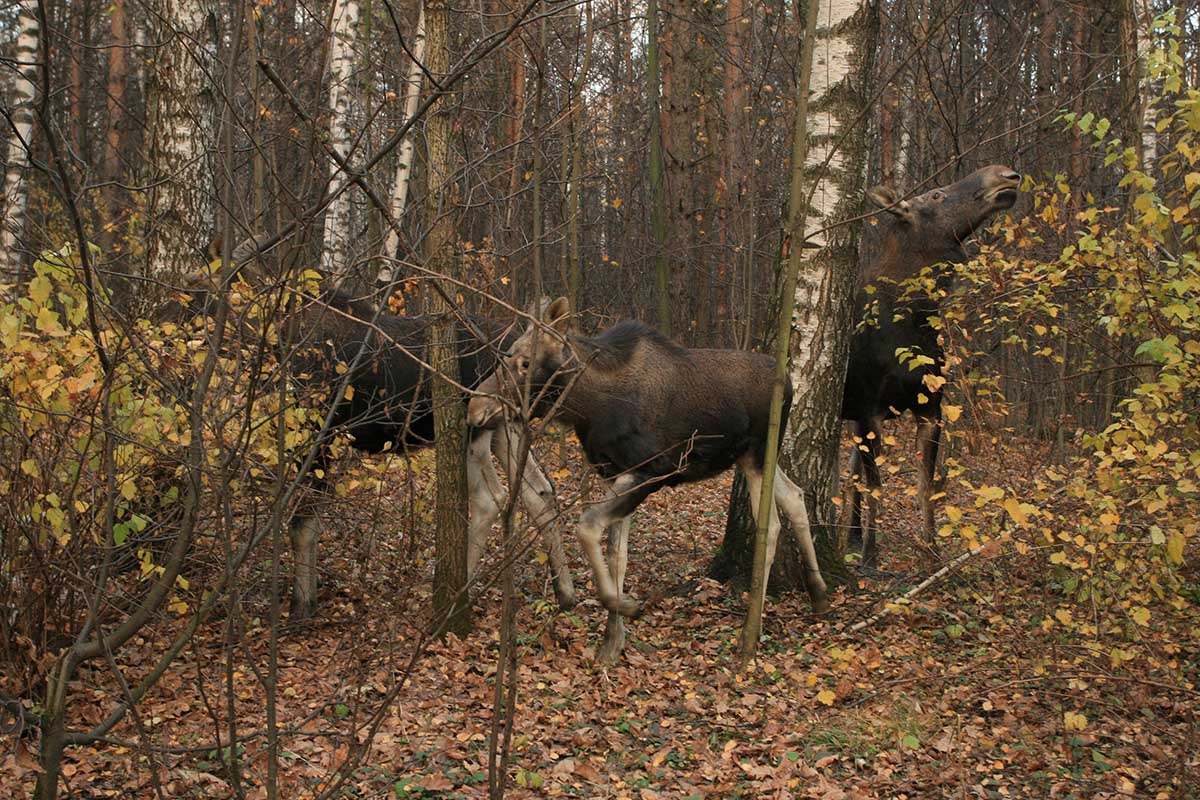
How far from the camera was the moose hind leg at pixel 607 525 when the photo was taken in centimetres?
717

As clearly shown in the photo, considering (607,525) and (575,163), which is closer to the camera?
(607,525)

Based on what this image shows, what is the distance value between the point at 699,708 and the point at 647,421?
2009mm

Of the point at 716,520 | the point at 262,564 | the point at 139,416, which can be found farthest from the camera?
the point at 716,520

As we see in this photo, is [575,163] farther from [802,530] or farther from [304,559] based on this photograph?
[304,559]

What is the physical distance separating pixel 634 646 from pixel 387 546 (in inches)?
96.2

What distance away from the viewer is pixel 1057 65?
59.7ft

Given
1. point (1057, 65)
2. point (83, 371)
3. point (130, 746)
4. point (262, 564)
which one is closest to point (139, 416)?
point (83, 371)

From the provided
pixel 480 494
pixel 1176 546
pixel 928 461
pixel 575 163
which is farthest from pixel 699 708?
pixel 575 163

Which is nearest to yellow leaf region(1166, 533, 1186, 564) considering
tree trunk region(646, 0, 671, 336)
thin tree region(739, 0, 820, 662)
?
thin tree region(739, 0, 820, 662)

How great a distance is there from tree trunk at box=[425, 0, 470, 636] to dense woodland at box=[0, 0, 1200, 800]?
3 cm

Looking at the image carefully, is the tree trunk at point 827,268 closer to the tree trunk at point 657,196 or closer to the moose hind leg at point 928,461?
the moose hind leg at point 928,461

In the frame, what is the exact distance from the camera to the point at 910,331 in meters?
9.62

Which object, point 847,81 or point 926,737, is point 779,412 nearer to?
point 926,737

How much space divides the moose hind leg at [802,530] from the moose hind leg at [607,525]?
129 centimetres
